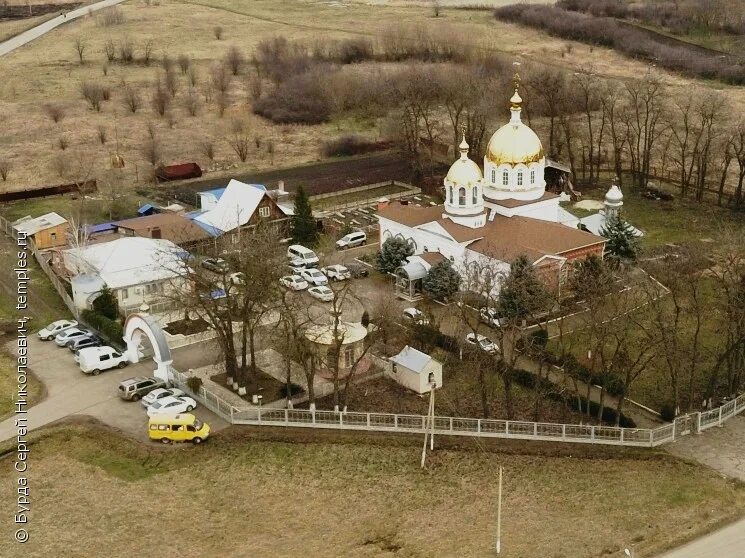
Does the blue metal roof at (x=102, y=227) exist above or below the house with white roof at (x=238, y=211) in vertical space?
below

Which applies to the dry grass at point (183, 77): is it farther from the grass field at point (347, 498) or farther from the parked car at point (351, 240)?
the grass field at point (347, 498)

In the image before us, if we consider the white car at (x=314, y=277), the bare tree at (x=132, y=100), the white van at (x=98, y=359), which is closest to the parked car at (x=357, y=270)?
the white car at (x=314, y=277)

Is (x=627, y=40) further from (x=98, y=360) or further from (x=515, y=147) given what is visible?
(x=98, y=360)

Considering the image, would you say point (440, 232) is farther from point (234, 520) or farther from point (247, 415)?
point (234, 520)

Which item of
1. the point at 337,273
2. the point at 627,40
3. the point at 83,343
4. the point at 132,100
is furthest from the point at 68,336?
the point at 627,40

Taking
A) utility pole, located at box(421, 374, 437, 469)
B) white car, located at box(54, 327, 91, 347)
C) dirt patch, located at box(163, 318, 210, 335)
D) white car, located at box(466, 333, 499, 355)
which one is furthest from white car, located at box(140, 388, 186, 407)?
white car, located at box(466, 333, 499, 355)

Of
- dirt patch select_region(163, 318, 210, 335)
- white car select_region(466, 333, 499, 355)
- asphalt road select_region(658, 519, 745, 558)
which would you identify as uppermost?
white car select_region(466, 333, 499, 355)

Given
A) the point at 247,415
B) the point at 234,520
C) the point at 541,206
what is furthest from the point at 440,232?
the point at 234,520

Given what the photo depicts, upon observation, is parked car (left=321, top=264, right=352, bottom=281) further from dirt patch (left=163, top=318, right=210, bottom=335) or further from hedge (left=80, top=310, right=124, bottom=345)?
hedge (left=80, top=310, right=124, bottom=345)
